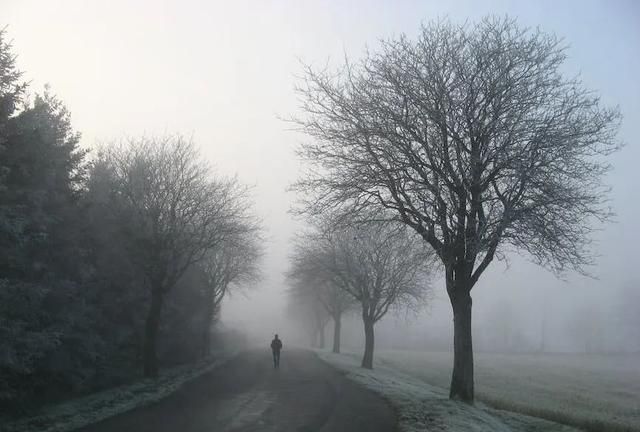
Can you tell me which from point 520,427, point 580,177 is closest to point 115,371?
point 520,427

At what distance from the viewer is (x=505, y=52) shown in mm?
14977

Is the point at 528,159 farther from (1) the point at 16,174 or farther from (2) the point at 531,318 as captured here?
(2) the point at 531,318

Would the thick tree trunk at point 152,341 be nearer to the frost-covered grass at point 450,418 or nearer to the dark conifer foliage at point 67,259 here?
the dark conifer foliage at point 67,259

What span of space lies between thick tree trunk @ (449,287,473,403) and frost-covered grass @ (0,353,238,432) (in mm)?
10224

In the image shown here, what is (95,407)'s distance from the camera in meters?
15.0

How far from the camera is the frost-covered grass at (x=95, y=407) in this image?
12.4m

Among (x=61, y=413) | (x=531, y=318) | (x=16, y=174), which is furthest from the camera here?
(x=531, y=318)

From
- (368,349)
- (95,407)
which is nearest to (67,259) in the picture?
(95,407)

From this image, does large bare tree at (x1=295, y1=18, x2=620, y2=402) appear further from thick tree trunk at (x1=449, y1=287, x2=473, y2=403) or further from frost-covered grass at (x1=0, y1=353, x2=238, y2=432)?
frost-covered grass at (x1=0, y1=353, x2=238, y2=432)

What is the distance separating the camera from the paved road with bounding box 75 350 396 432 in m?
11.8

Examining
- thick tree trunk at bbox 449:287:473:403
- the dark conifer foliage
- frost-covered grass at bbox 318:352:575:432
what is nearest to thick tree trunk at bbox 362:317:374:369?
the dark conifer foliage

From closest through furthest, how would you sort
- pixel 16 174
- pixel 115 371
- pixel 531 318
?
1. pixel 16 174
2. pixel 115 371
3. pixel 531 318

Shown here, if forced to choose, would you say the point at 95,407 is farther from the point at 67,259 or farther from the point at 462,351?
the point at 462,351

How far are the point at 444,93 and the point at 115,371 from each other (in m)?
18.6
